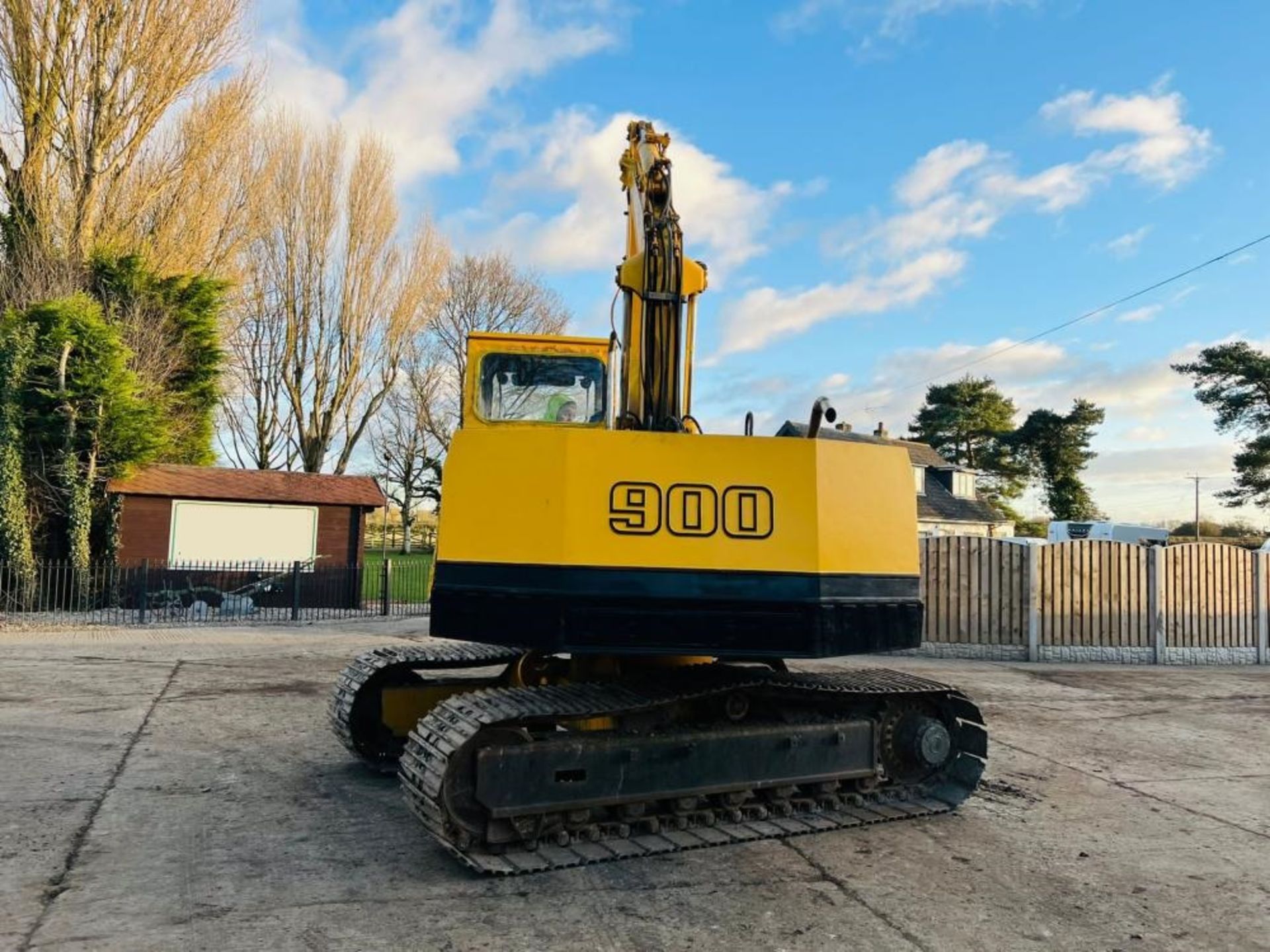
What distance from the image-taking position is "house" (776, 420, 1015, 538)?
3734 centimetres

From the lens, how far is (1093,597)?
43.1 feet

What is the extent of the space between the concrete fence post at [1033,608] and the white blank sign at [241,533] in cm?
1428

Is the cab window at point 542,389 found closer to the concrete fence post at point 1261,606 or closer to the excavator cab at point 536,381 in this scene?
the excavator cab at point 536,381

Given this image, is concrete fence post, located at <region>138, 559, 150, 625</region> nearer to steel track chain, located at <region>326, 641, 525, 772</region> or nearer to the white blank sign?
the white blank sign

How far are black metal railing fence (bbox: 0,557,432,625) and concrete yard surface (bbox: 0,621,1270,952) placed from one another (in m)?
10.5

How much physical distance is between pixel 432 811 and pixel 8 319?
18219 millimetres

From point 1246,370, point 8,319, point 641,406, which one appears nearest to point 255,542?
point 8,319

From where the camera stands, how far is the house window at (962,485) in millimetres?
40531

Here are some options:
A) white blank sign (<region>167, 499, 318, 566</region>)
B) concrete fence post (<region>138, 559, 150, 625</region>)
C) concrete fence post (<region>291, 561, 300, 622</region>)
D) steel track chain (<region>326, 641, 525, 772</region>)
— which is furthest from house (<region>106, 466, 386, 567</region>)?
steel track chain (<region>326, 641, 525, 772</region>)

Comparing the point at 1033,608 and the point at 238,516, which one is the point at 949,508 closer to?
the point at 1033,608

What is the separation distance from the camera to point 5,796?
5.22 metres

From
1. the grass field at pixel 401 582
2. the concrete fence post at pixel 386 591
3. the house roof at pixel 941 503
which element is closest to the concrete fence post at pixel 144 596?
the grass field at pixel 401 582

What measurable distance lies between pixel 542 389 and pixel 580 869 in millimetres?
2746

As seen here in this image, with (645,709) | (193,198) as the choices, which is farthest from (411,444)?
(645,709)
